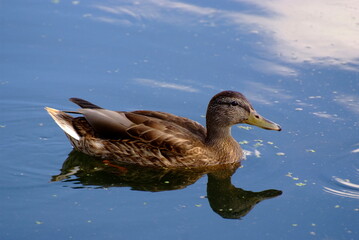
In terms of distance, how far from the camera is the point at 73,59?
11.0 meters

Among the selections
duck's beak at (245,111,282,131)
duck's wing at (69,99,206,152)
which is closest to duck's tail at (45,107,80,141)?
duck's wing at (69,99,206,152)

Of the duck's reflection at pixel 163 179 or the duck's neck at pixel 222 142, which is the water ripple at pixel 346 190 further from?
the duck's neck at pixel 222 142

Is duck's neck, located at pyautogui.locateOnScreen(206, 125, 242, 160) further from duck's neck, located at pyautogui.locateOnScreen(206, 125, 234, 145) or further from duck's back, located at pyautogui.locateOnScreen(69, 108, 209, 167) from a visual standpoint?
duck's back, located at pyautogui.locateOnScreen(69, 108, 209, 167)

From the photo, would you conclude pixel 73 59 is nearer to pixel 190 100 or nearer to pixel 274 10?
pixel 190 100

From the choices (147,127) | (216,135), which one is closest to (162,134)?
(147,127)

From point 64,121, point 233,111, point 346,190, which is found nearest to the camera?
point 346,190

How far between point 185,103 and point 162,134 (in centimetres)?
131

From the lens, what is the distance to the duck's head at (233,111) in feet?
29.7

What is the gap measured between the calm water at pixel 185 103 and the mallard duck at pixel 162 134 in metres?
0.26

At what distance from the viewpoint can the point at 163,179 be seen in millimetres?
8656

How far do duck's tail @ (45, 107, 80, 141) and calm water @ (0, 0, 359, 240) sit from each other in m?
0.27

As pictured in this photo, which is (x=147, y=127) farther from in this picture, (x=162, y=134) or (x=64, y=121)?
(x=64, y=121)

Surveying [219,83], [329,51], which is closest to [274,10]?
[329,51]

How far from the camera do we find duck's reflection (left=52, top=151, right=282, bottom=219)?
26.7 ft
